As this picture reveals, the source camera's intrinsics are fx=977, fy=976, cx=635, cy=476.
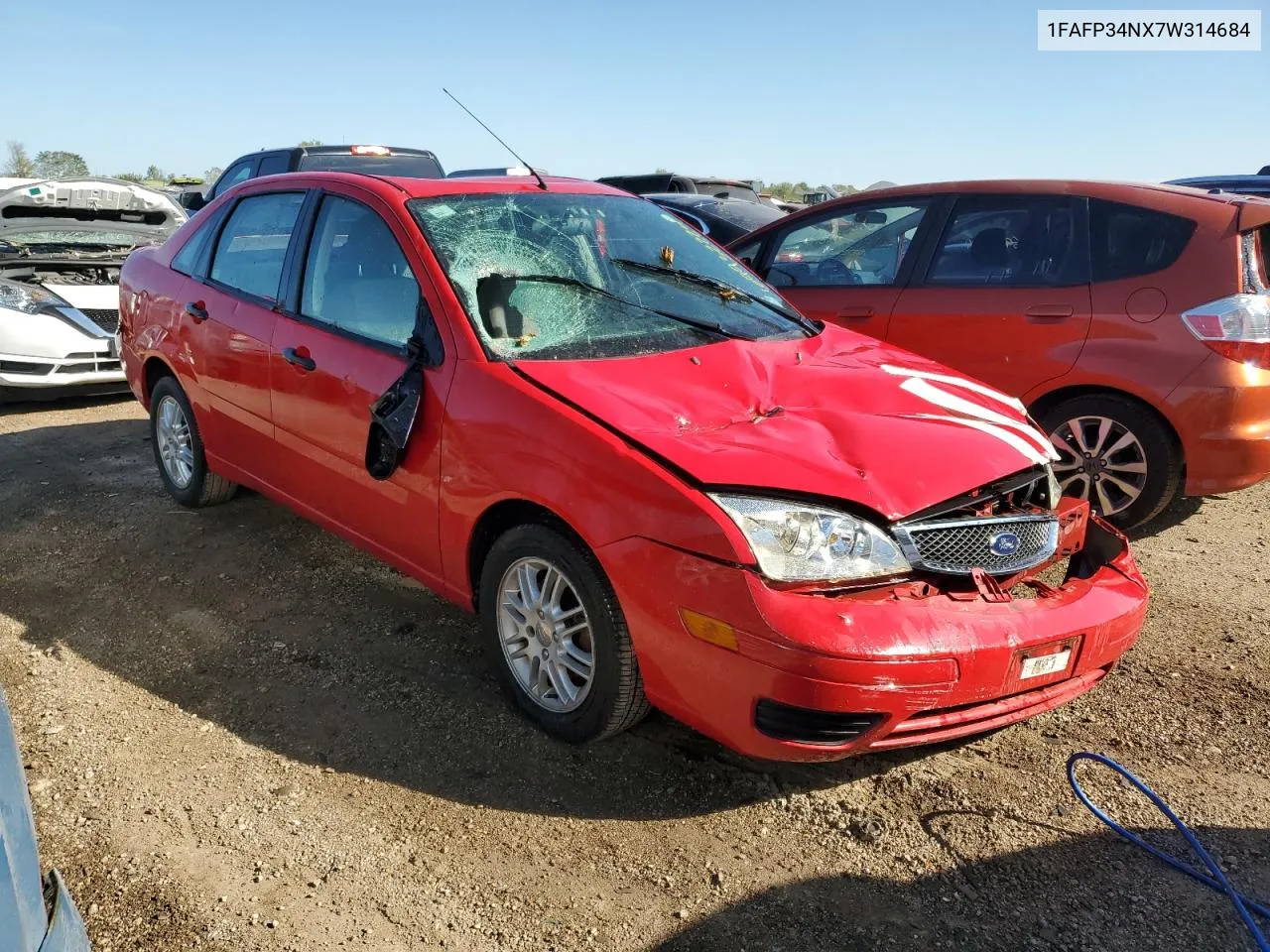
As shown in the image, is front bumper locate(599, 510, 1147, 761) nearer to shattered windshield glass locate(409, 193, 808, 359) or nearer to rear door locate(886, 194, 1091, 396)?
shattered windshield glass locate(409, 193, 808, 359)

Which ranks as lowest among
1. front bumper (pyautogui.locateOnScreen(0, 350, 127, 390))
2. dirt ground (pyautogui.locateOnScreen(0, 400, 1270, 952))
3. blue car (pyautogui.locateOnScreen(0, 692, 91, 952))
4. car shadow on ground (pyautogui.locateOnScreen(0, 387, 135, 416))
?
dirt ground (pyautogui.locateOnScreen(0, 400, 1270, 952))

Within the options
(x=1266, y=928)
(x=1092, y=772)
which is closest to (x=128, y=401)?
(x=1092, y=772)

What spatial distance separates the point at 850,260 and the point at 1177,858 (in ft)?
12.3

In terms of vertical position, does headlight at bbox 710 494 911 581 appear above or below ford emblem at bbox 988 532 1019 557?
above

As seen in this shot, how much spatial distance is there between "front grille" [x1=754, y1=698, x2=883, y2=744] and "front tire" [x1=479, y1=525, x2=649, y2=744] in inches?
17.3

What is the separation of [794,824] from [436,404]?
1659 millimetres

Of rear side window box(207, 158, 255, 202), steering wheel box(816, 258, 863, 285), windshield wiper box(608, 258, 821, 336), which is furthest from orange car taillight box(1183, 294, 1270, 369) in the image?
rear side window box(207, 158, 255, 202)

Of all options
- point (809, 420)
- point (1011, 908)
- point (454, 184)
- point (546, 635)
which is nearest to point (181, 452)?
point (454, 184)

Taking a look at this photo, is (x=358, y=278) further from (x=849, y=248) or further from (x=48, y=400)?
(x=48, y=400)

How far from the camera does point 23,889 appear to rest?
151 centimetres

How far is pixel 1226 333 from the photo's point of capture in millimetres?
4344

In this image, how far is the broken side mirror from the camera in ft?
10.4

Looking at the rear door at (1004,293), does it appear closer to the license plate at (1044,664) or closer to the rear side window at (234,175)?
the license plate at (1044,664)

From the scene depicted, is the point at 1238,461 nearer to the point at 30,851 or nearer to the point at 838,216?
the point at 838,216
